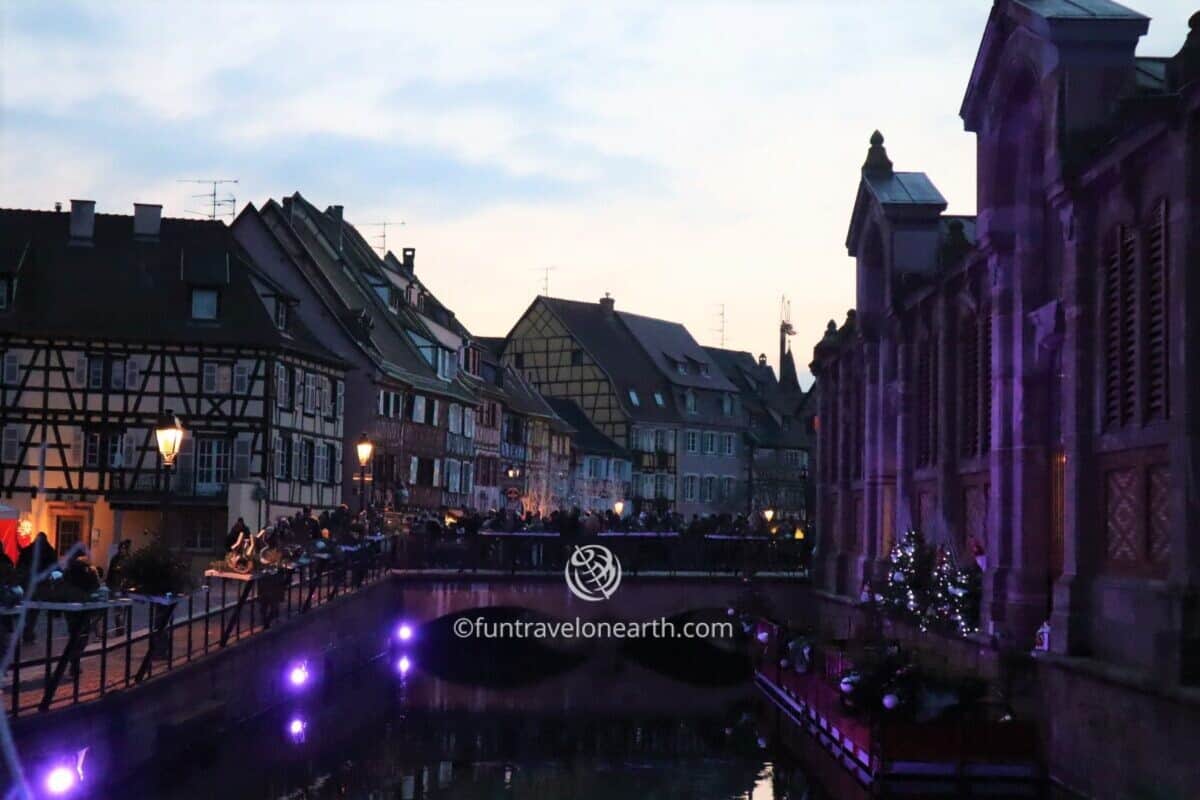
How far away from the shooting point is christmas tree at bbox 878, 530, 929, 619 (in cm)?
3709

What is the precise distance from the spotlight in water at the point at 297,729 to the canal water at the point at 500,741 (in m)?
0.07

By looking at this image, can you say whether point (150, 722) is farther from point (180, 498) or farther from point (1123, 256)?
point (180, 498)

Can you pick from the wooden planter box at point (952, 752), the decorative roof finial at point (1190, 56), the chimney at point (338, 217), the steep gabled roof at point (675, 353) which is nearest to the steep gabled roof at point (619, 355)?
the steep gabled roof at point (675, 353)

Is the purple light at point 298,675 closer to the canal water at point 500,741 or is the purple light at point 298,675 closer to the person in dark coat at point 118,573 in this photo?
the canal water at point 500,741

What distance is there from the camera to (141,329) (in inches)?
2436

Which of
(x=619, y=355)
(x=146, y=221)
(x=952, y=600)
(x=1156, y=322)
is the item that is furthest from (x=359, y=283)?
(x=1156, y=322)

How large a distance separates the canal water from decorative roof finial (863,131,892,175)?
14167 mm

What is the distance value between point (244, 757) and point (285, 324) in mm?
36284

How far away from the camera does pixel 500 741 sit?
124 ft

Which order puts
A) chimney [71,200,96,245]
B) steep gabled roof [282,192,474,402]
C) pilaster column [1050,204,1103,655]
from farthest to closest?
steep gabled roof [282,192,474,402] → chimney [71,200,96,245] → pilaster column [1050,204,1103,655]

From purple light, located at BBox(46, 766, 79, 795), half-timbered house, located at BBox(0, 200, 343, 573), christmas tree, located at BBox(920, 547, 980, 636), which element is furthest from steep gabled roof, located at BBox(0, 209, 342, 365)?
purple light, located at BBox(46, 766, 79, 795)

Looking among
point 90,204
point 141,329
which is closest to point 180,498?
point 141,329

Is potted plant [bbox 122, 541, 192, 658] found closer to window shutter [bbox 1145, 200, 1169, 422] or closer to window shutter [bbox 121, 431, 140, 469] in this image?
window shutter [bbox 1145, 200, 1169, 422]

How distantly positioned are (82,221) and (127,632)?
39.8 m
